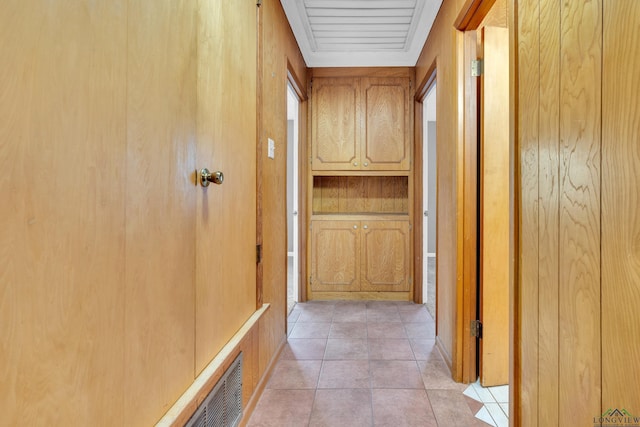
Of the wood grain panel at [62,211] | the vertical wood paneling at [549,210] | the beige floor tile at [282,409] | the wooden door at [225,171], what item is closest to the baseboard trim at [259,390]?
the beige floor tile at [282,409]

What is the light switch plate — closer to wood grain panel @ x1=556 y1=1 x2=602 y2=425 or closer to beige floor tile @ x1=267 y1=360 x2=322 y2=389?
beige floor tile @ x1=267 y1=360 x2=322 y2=389

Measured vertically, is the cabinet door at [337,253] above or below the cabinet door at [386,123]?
below

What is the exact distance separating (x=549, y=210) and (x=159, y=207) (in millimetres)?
1137

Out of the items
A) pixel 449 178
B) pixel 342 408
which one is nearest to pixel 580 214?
pixel 449 178

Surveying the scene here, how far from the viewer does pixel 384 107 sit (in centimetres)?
358

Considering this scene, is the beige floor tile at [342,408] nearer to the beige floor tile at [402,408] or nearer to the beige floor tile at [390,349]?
the beige floor tile at [402,408]

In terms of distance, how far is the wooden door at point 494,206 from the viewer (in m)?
1.90

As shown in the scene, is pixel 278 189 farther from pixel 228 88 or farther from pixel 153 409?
pixel 153 409

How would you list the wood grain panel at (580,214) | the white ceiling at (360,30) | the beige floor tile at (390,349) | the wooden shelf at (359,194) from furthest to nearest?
the wooden shelf at (359,194)
the white ceiling at (360,30)
the beige floor tile at (390,349)
the wood grain panel at (580,214)

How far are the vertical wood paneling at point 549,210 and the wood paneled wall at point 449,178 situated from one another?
2.97 ft

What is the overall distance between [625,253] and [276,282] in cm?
188

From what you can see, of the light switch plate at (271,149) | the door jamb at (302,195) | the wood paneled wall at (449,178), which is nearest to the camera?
the wood paneled wall at (449,178)

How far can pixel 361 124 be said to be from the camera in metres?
3.60

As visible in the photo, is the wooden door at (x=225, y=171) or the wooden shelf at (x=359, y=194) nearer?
the wooden door at (x=225, y=171)
